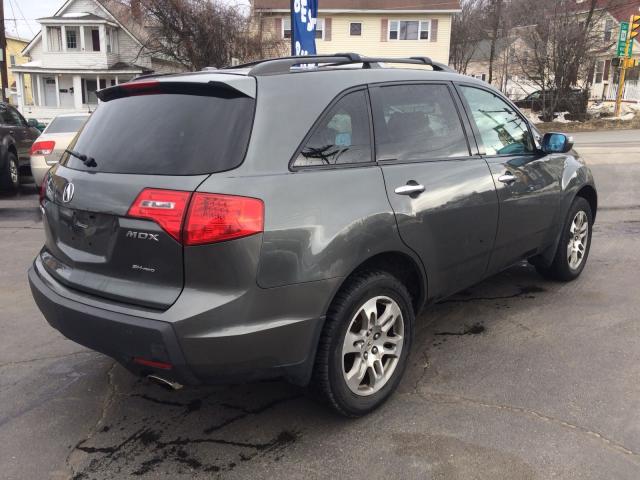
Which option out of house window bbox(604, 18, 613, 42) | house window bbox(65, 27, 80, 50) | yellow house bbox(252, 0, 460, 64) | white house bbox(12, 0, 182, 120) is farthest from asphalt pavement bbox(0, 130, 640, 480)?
house window bbox(65, 27, 80, 50)

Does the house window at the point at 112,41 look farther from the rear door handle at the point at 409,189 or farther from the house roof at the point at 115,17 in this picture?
the rear door handle at the point at 409,189

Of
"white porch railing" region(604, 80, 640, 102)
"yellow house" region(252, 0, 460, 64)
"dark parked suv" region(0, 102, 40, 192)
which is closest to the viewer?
"dark parked suv" region(0, 102, 40, 192)

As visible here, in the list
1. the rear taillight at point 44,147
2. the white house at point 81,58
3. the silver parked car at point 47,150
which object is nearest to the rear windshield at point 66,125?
the silver parked car at point 47,150

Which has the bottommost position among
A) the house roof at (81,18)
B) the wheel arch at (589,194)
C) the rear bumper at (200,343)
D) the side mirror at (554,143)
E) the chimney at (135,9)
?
the rear bumper at (200,343)

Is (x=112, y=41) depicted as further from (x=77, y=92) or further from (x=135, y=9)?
(x=135, y=9)

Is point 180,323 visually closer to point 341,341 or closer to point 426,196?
point 341,341

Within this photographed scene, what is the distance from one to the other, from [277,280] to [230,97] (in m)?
0.88

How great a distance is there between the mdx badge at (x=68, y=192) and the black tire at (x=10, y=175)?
30.0ft

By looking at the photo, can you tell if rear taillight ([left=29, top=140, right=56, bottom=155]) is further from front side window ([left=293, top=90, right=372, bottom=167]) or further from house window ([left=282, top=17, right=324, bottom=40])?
house window ([left=282, top=17, right=324, bottom=40])

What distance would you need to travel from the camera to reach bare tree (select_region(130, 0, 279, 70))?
88.3 feet

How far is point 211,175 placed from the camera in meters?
2.47

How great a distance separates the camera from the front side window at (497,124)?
3887mm

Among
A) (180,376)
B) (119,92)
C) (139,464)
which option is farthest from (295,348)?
(119,92)

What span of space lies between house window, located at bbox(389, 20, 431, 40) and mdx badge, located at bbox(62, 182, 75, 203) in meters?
34.6
